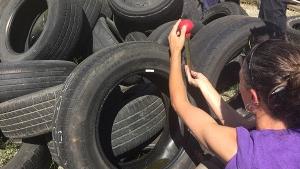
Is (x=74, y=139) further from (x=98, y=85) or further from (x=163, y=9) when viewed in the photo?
(x=163, y=9)

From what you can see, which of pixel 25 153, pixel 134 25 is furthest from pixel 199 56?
pixel 134 25

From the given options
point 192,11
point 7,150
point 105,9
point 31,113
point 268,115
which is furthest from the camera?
point 192,11

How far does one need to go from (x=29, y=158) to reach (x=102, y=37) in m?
2.12

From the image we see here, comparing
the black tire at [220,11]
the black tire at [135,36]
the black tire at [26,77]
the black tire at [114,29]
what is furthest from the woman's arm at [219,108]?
the black tire at [114,29]

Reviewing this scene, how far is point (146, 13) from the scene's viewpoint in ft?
17.7

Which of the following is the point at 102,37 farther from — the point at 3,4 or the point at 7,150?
the point at 7,150

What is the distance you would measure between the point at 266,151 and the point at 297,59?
17.7 inches

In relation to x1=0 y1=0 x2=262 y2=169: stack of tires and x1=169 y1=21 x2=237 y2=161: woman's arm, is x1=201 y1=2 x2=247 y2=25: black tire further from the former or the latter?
x1=169 y1=21 x2=237 y2=161: woman's arm

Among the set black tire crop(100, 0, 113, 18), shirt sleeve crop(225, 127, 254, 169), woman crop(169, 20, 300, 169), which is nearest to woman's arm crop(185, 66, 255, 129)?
woman crop(169, 20, 300, 169)

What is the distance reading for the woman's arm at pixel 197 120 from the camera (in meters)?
2.20

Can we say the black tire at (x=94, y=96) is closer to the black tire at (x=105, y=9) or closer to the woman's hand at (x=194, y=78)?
the woman's hand at (x=194, y=78)

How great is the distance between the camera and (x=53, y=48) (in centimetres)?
479

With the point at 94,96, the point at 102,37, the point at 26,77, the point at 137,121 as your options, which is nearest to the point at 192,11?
the point at 102,37

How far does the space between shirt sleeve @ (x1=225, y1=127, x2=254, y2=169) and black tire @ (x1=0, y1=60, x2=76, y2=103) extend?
2.31 meters
